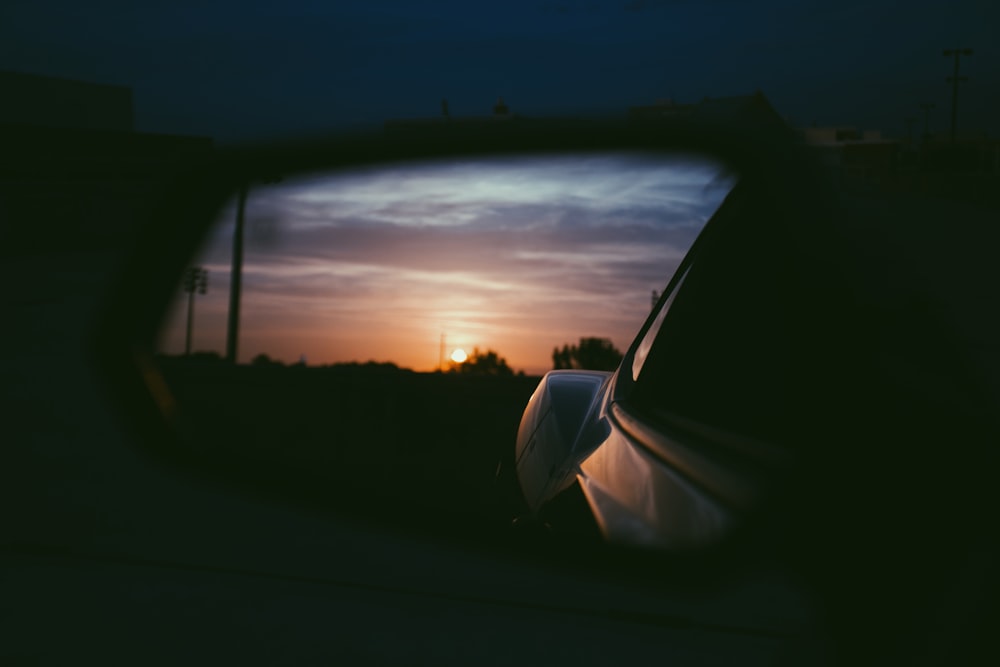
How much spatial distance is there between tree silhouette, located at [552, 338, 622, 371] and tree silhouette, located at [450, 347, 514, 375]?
121 millimetres

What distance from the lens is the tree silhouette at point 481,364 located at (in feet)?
5.45

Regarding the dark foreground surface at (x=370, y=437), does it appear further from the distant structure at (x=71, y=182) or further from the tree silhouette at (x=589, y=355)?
the distant structure at (x=71, y=182)

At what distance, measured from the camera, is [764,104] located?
66.9 inches

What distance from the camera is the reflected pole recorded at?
2.02 meters

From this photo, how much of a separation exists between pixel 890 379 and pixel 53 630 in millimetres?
3997

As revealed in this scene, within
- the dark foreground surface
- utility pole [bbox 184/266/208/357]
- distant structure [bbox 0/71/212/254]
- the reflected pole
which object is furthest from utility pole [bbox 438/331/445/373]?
distant structure [bbox 0/71/212/254]

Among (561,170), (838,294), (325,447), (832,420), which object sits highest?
(561,170)

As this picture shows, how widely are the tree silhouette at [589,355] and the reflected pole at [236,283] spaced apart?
0.62 meters

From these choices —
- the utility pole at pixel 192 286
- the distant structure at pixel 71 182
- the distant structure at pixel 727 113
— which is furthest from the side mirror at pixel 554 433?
the distant structure at pixel 71 182

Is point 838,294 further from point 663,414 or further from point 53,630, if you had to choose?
point 53,630

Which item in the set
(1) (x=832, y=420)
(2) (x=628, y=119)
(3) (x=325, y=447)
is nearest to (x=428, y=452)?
(3) (x=325, y=447)

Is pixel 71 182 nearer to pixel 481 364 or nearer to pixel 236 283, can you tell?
pixel 236 283

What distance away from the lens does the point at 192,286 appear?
89.4 inches

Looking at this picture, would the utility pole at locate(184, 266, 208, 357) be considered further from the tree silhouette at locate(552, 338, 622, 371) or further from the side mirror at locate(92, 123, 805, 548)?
the tree silhouette at locate(552, 338, 622, 371)
